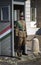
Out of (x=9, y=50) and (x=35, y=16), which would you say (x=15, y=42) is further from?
(x=35, y=16)

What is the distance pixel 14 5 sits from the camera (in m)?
13.5

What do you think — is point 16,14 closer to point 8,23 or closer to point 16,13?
point 16,13

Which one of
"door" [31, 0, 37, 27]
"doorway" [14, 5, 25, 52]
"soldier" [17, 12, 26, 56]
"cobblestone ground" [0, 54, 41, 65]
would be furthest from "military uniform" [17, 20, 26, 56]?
"door" [31, 0, 37, 27]

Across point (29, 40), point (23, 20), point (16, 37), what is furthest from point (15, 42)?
point (29, 40)

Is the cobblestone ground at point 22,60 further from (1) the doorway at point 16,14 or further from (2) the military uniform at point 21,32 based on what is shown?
(1) the doorway at point 16,14

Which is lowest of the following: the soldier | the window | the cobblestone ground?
the cobblestone ground

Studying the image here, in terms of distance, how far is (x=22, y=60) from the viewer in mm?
12594

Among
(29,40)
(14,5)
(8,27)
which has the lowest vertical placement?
(29,40)

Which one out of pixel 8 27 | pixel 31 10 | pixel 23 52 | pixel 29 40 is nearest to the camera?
pixel 8 27

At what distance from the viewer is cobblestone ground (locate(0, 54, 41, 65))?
11.9m

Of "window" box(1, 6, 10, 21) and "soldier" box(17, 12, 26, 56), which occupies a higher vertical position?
"window" box(1, 6, 10, 21)

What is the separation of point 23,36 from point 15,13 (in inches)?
43.3

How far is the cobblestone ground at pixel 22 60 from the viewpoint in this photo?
11.9m

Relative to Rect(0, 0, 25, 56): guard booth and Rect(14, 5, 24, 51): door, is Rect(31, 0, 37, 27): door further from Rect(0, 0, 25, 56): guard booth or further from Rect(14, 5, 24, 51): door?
Rect(0, 0, 25, 56): guard booth
